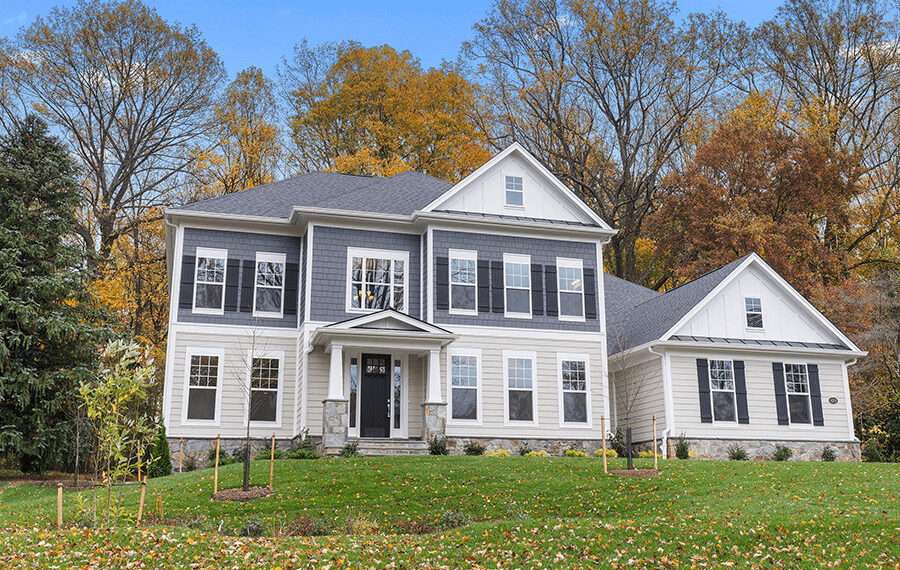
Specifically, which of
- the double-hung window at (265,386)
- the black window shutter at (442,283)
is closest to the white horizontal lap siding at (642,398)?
the black window shutter at (442,283)

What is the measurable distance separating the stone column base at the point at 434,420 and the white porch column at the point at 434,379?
0.46 ft

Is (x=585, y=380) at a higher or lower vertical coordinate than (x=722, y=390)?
higher

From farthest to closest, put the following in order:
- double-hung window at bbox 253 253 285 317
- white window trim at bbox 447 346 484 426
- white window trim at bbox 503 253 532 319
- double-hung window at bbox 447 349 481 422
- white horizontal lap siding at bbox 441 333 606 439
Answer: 1. white window trim at bbox 503 253 532 319
2. double-hung window at bbox 253 253 285 317
3. white horizontal lap siding at bbox 441 333 606 439
4. double-hung window at bbox 447 349 481 422
5. white window trim at bbox 447 346 484 426

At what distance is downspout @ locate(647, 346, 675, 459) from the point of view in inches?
799

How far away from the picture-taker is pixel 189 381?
19.6 m

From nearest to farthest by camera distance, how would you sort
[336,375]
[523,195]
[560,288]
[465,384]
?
[336,375], [465,384], [560,288], [523,195]

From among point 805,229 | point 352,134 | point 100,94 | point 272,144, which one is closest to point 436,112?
point 352,134

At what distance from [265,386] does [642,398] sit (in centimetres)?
1022

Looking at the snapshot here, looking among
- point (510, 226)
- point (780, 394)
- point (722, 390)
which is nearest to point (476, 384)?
point (510, 226)

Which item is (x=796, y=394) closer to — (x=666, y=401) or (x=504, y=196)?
(x=666, y=401)

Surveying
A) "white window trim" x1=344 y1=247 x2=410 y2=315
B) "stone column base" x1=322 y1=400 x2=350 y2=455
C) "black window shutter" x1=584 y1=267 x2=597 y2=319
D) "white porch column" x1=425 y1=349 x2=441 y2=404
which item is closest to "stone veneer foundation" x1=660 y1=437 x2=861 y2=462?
"black window shutter" x1=584 y1=267 x2=597 y2=319

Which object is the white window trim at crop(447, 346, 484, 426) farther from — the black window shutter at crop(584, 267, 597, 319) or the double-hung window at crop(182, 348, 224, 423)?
the double-hung window at crop(182, 348, 224, 423)

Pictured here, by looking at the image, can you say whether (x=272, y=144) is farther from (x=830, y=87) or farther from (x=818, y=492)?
(x=818, y=492)

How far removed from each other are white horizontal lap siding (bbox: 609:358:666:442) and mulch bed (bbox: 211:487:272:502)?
10.3m
